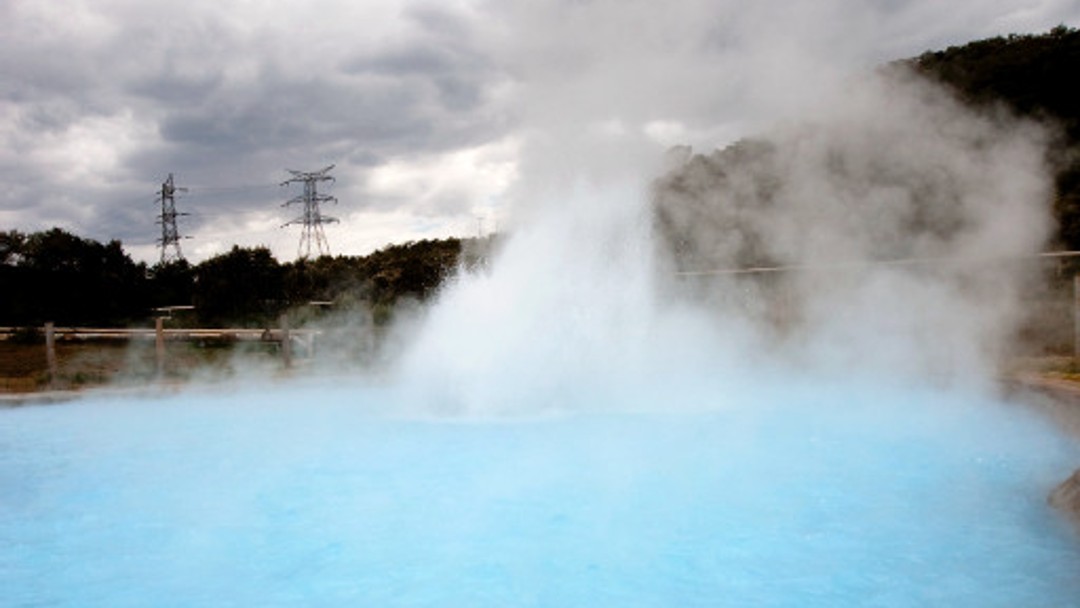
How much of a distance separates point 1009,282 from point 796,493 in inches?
297

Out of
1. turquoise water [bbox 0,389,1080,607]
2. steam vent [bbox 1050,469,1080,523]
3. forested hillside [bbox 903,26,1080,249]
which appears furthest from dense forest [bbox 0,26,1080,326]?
steam vent [bbox 1050,469,1080,523]

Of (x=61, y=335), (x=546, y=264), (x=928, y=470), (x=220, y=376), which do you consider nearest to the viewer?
(x=928, y=470)

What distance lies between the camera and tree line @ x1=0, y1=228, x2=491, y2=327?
66.5ft

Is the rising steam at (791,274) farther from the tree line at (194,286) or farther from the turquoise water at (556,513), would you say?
the tree line at (194,286)

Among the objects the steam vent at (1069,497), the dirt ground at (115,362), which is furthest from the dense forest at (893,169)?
the dirt ground at (115,362)

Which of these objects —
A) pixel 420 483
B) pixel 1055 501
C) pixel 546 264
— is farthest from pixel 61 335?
pixel 1055 501

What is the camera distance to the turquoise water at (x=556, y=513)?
3793 mm

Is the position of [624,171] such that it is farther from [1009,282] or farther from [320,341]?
[320,341]

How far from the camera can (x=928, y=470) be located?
18.8 ft

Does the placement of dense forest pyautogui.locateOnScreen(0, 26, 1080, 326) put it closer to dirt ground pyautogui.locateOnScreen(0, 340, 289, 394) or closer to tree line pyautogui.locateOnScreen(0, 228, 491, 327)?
tree line pyautogui.locateOnScreen(0, 228, 491, 327)

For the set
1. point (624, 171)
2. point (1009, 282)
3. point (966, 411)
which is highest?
point (624, 171)

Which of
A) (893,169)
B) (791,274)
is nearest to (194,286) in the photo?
(791,274)

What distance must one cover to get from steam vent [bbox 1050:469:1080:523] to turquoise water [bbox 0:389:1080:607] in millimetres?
75

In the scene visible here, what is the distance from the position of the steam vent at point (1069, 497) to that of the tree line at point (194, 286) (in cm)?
1420
